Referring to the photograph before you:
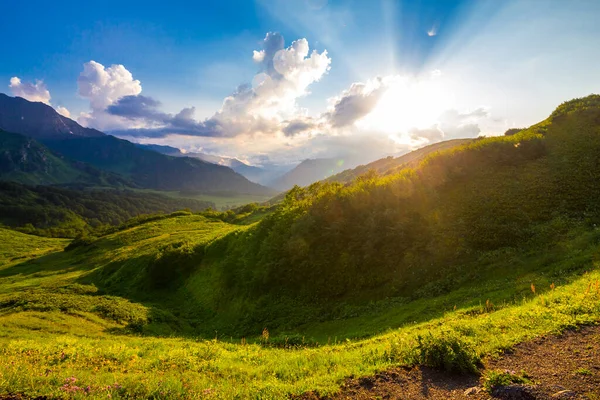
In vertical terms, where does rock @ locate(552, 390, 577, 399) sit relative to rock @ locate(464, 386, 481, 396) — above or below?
above

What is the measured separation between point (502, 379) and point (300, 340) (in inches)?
447

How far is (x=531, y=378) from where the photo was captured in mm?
8344

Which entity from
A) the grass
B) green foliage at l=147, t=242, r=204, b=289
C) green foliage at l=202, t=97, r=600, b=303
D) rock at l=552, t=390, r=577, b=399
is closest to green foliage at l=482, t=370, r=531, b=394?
rock at l=552, t=390, r=577, b=399

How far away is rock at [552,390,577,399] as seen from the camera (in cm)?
737

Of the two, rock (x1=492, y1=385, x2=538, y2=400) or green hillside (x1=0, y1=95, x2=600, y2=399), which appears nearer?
rock (x1=492, y1=385, x2=538, y2=400)

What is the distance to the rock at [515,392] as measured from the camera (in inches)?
302

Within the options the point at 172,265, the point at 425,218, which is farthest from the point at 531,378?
the point at 172,265

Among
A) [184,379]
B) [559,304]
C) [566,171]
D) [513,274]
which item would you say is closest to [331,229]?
[513,274]

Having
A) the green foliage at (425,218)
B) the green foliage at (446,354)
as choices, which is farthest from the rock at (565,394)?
the green foliage at (425,218)

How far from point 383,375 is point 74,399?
877cm

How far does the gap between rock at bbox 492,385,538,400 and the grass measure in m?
1.18

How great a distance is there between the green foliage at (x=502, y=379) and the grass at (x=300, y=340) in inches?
32.3

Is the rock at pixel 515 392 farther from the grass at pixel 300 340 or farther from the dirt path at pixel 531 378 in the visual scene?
the grass at pixel 300 340

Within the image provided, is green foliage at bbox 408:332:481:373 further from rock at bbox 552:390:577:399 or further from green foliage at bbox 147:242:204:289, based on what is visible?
green foliage at bbox 147:242:204:289
